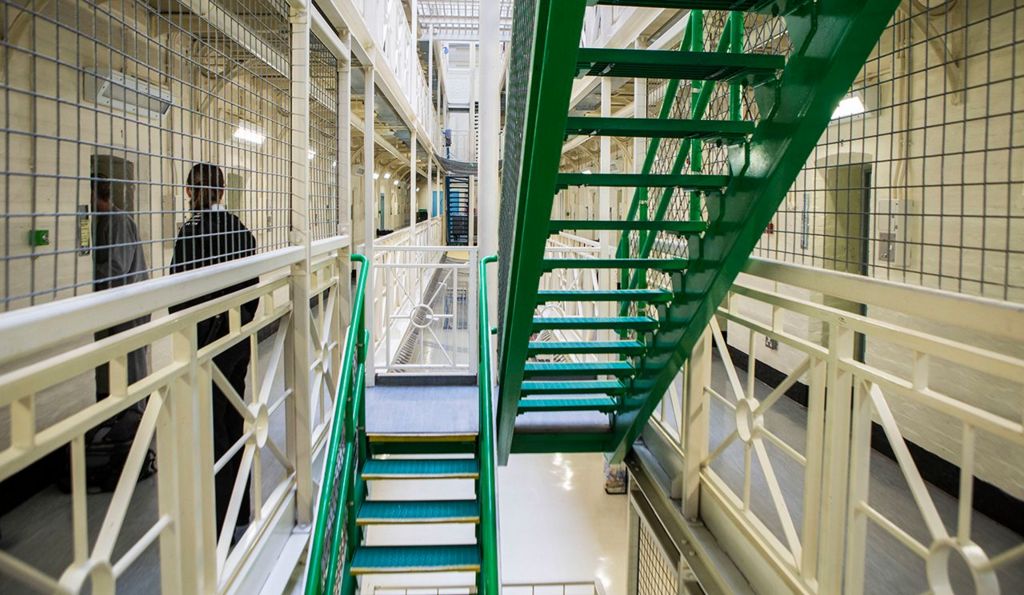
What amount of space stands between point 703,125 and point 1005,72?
78.0 inches

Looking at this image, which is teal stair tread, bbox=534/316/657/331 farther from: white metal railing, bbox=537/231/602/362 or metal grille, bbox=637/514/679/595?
white metal railing, bbox=537/231/602/362

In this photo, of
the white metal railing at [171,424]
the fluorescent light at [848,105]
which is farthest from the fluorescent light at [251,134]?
the fluorescent light at [848,105]

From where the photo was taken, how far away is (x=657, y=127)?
200 centimetres

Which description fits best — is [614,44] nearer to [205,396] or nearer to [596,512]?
[205,396]

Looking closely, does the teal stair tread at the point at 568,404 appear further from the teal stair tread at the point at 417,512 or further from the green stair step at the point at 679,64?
the green stair step at the point at 679,64

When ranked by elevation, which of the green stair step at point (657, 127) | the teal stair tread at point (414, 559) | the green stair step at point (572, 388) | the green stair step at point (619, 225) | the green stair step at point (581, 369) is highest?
the green stair step at point (657, 127)

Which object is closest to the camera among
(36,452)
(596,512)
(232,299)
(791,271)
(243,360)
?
(36,452)

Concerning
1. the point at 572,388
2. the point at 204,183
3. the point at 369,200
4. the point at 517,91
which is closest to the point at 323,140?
the point at 369,200

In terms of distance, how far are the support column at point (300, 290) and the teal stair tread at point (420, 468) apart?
51 centimetres

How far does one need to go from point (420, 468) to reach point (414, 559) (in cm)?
55

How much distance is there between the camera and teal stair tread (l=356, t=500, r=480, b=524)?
314 centimetres

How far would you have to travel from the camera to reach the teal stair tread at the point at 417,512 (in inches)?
124

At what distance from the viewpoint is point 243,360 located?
9.03ft

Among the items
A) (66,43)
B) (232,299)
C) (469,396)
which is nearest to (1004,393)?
(469,396)
